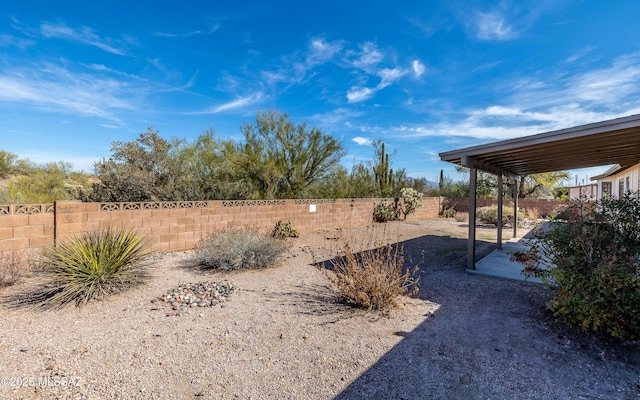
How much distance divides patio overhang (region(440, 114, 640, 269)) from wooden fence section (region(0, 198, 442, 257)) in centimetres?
621

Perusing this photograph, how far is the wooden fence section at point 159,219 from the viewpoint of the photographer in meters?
5.62

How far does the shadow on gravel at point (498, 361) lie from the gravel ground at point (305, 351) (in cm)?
1

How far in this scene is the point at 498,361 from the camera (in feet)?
9.46

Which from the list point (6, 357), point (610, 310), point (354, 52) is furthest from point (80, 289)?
point (354, 52)

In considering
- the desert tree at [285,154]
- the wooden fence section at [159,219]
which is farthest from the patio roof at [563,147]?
the desert tree at [285,154]

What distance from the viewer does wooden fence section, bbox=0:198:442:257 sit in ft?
18.4

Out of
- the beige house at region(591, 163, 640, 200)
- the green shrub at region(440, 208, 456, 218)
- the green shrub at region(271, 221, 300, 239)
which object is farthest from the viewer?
the green shrub at region(440, 208, 456, 218)

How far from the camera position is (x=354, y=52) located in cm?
1234

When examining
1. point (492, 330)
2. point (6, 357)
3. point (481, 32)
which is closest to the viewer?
point (6, 357)

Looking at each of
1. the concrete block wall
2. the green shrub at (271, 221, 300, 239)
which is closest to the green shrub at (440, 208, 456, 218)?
the green shrub at (271, 221, 300, 239)

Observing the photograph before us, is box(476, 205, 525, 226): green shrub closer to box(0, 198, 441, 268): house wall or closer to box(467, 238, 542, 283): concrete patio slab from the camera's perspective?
box(467, 238, 542, 283): concrete patio slab

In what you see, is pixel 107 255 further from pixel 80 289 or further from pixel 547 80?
pixel 547 80

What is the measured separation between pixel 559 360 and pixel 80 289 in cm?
586

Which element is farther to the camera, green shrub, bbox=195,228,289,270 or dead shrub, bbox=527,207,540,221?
dead shrub, bbox=527,207,540,221
